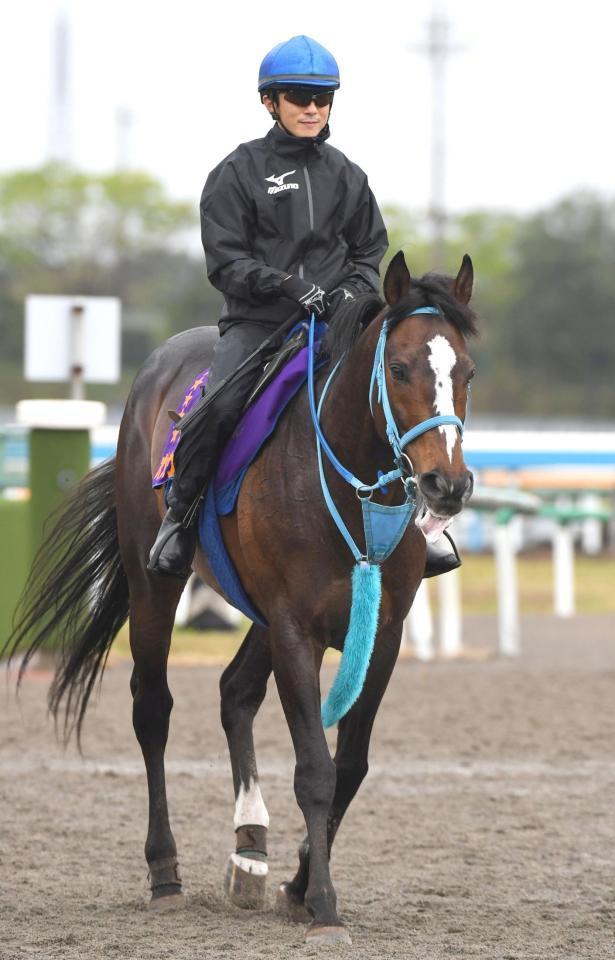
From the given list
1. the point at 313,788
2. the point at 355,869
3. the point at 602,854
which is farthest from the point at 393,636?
the point at 602,854

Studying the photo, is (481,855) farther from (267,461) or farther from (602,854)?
(267,461)

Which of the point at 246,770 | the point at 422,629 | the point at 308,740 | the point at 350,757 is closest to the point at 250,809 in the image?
the point at 246,770

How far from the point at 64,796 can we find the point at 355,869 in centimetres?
192

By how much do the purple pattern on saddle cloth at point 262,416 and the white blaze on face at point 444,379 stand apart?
30.4 inches

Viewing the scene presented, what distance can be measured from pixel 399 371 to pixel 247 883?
2.03 m

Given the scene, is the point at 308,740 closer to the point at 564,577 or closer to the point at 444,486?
the point at 444,486

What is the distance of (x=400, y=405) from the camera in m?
4.57

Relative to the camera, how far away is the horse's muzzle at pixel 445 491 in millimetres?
4293

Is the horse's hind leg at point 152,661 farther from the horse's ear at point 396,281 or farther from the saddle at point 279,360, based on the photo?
the horse's ear at point 396,281

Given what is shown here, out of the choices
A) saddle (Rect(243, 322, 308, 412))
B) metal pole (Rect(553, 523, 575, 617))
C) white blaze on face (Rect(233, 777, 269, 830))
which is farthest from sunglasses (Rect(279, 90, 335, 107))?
metal pole (Rect(553, 523, 575, 617))

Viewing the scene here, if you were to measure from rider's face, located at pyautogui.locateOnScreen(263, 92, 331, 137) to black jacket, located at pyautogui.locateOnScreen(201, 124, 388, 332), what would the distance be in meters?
0.04

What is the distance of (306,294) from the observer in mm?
5164

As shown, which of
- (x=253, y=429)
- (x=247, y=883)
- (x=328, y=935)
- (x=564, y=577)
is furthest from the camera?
(x=564, y=577)

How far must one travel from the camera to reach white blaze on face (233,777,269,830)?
5742mm
